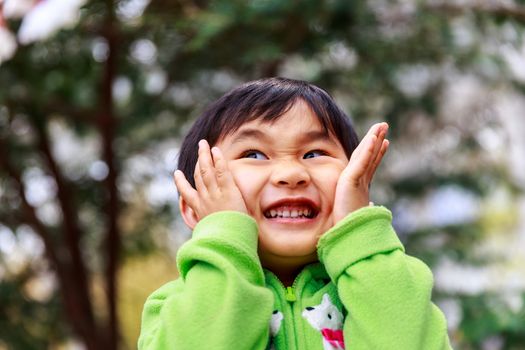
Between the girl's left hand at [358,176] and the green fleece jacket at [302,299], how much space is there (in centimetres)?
3

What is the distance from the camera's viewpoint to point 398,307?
135 cm

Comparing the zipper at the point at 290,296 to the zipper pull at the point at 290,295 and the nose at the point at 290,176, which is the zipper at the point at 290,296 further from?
the nose at the point at 290,176

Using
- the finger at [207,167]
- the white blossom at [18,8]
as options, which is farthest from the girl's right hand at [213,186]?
the white blossom at [18,8]

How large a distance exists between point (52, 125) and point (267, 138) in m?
4.11

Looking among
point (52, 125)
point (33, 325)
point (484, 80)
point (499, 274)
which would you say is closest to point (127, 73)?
point (52, 125)

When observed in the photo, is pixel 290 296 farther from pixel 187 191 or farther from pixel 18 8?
pixel 18 8

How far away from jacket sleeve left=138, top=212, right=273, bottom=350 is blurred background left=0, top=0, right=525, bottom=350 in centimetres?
230

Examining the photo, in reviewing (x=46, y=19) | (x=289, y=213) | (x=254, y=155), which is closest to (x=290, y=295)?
(x=289, y=213)

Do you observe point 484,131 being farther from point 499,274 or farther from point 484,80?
point 499,274

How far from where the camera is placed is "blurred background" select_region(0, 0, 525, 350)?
4039 millimetres

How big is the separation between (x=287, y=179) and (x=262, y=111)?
15cm

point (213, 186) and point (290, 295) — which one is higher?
point (213, 186)

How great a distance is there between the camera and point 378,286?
1359mm

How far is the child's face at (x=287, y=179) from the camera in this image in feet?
4.70
